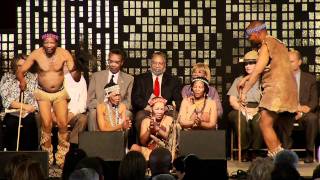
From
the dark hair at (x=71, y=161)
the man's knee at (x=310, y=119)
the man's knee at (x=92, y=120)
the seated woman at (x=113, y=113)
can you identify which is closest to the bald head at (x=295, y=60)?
the man's knee at (x=310, y=119)

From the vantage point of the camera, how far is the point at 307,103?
10.8 meters

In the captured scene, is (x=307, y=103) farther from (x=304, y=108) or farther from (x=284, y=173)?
(x=284, y=173)

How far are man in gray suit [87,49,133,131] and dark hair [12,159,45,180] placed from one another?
431 centimetres

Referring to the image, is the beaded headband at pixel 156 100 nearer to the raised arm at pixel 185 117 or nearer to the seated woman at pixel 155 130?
the seated woman at pixel 155 130

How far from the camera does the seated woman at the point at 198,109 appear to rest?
10.0m

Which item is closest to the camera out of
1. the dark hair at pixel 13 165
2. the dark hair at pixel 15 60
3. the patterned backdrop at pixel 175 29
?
the dark hair at pixel 13 165

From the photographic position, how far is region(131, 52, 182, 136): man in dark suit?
1083 centimetres

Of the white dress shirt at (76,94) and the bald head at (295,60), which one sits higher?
the bald head at (295,60)

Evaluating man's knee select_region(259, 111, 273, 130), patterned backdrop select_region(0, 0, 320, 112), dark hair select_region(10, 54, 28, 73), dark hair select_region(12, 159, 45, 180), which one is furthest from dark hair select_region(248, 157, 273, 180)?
patterned backdrop select_region(0, 0, 320, 112)

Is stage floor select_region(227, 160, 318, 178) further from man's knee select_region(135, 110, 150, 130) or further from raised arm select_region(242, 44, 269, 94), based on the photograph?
man's knee select_region(135, 110, 150, 130)

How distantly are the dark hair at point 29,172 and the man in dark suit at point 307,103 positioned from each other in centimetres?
482

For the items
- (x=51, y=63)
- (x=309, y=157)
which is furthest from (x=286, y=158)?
(x=51, y=63)

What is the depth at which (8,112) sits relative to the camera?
10820mm

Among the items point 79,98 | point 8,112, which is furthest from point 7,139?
point 79,98
